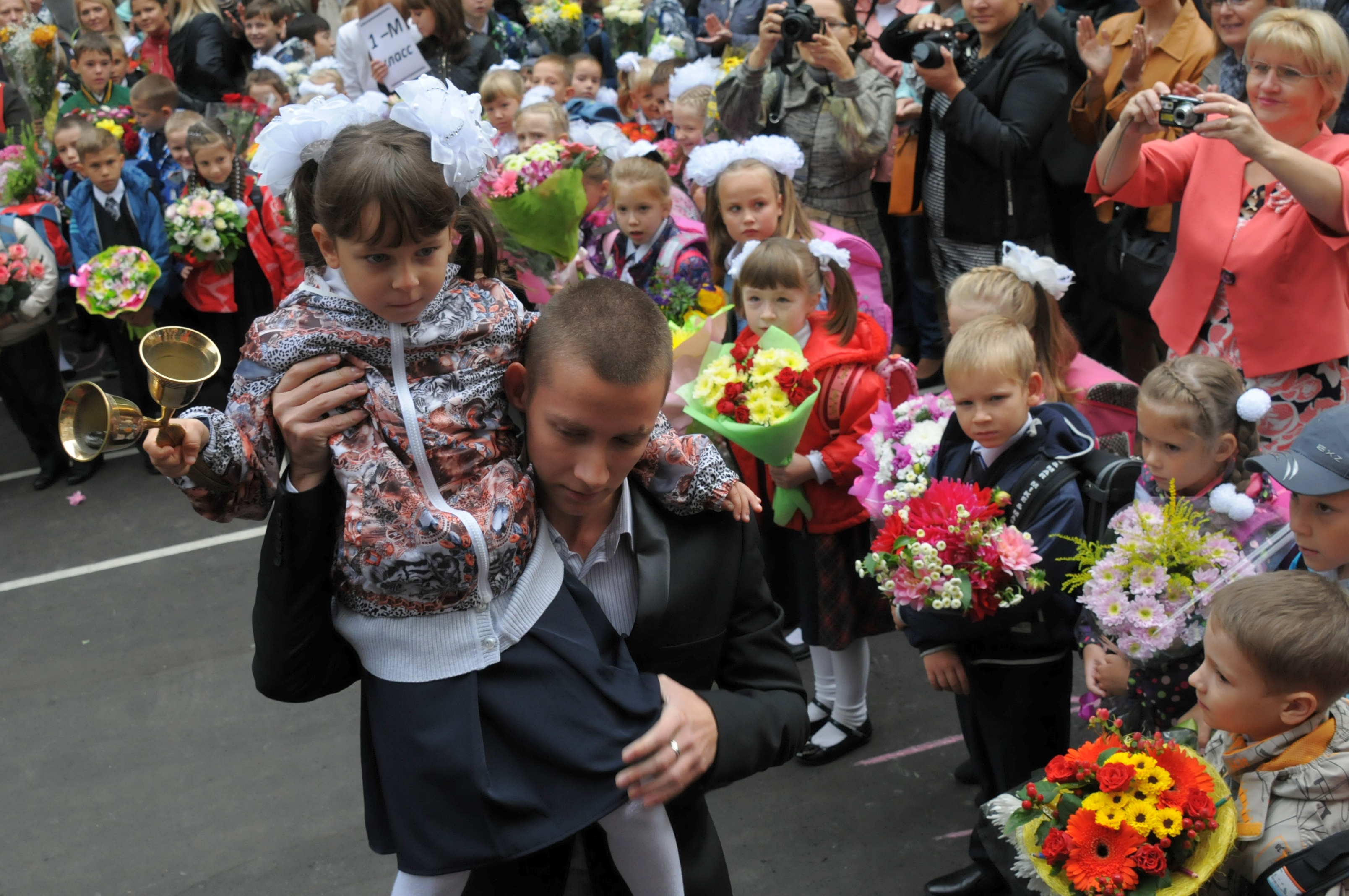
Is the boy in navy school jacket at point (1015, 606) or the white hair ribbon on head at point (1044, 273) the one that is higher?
the white hair ribbon on head at point (1044, 273)

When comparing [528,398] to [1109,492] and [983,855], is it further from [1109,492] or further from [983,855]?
Result: [983,855]

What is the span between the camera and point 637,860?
6.55ft

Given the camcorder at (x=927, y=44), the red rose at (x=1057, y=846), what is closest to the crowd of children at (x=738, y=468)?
the red rose at (x=1057, y=846)

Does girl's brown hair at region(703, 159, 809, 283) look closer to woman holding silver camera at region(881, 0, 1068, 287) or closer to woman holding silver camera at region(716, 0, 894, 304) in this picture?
woman holding silver camera at region(716, 0, 894, 304)

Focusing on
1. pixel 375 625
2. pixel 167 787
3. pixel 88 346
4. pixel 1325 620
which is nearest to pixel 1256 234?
pixel 1325 620

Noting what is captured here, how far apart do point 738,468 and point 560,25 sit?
6.43 metres

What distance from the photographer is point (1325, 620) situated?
2.09m

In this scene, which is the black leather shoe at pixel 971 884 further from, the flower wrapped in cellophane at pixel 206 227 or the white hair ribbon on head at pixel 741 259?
the flower wrapped in cellophane at pixel 206 227

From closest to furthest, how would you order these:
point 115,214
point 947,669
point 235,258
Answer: point 947,669 → point 115,214 → point 235,258

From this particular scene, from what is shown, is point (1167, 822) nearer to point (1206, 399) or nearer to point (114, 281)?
point (1206, 399)

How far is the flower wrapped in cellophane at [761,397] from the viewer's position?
3.55m

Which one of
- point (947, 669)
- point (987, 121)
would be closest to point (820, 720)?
point (947, 669)

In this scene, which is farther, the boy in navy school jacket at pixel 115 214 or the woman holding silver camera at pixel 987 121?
the boy in navy school jacket at pixel 115 214

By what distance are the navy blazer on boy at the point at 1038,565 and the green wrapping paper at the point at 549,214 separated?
249cm
